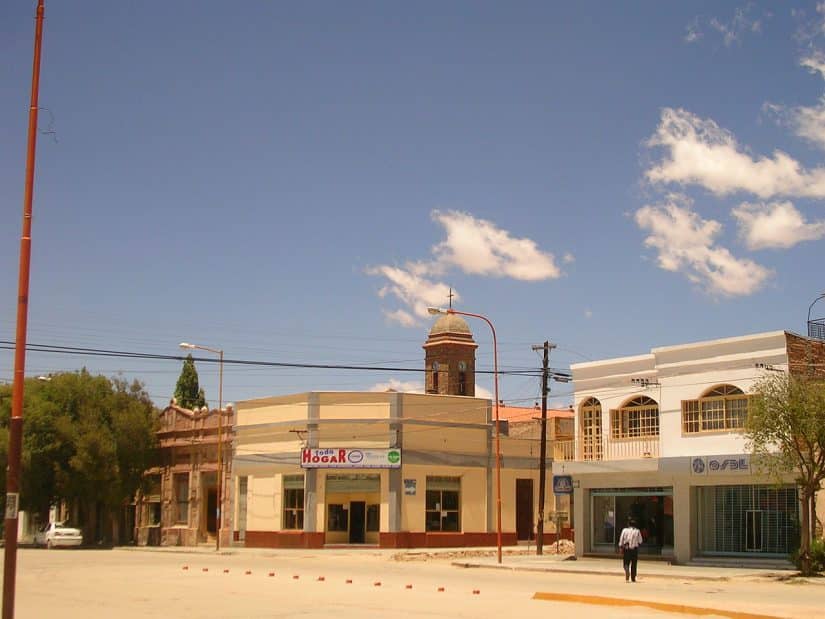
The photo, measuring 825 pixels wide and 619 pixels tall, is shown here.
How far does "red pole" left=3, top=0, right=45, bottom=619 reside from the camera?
1409cm

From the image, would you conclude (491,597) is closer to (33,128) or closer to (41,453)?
(33,128)

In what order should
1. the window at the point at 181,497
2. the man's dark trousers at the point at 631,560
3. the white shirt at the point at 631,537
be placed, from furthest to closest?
the window at the point at 181,497 < the man's dark trousers at the point at 631,560 < the white shirt at the point at 631,537

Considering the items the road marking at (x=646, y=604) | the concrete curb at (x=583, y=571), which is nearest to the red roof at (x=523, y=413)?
the concrete curb at (x=583, y=571)

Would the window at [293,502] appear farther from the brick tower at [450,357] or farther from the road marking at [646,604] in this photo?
the road marking at [646,604]

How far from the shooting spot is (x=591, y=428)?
4047cm

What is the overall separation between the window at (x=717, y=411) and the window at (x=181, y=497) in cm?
3057

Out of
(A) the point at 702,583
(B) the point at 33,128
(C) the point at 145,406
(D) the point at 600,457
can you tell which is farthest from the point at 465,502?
(B) the point at 33,128

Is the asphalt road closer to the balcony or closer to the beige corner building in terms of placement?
the balcony

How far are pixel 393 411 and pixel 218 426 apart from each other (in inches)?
382

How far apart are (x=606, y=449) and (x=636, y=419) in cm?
160

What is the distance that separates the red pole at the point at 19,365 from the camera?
555 inches

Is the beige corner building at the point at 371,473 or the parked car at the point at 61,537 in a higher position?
the beige corner building at the point at 371,473

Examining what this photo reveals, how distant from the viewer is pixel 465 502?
50969 mm

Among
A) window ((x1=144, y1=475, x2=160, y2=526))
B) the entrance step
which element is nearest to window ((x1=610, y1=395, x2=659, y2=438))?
the entrance step
